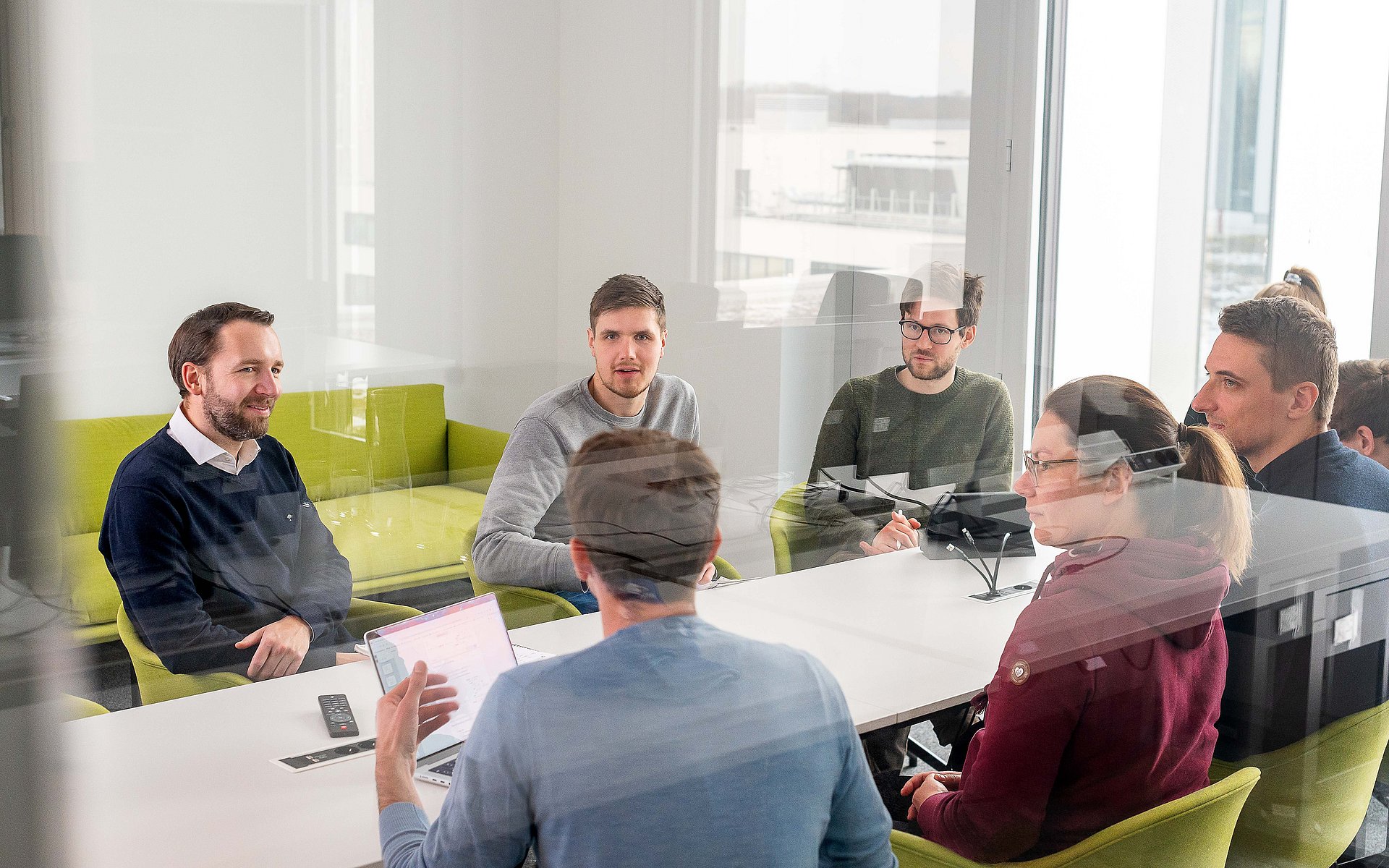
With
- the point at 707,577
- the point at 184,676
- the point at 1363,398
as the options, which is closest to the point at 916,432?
the point at 707,577

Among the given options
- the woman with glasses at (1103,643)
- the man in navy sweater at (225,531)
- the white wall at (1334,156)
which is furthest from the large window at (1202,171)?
the man in navy sweater at (225,531)

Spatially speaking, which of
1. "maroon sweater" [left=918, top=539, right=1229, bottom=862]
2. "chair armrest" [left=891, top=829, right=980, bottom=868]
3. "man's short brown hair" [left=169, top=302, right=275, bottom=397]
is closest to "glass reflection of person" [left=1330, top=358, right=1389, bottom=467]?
"maroon sweater" [left=918, top=539, right=1229, bottom=862]

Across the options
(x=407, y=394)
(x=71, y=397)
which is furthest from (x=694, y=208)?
(x=71, y=397)

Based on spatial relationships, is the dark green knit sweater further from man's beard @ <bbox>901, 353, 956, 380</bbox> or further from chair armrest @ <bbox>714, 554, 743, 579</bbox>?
chair armrest @ <bbox>714, 554, 743, 579</bbox>

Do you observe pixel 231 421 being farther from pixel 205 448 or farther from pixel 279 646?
pixel 279 646

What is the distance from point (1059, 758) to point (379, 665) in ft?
3.18

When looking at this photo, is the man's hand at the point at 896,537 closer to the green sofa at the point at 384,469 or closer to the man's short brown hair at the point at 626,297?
the man's short brown hair at the point at 626,297

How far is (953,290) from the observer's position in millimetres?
1839

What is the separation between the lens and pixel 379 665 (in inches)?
51.0

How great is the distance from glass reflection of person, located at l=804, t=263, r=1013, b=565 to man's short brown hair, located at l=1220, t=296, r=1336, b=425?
26.4 inches

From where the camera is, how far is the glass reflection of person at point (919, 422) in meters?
1.69

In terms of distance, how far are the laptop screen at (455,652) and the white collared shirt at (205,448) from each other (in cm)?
27

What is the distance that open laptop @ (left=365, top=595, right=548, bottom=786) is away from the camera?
1.28 m

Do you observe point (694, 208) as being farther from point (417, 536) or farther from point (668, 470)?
point (417, 536)
